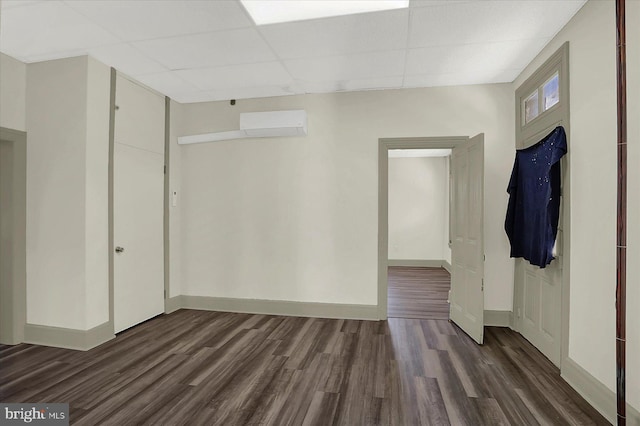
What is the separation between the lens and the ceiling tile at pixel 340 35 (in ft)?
8.18

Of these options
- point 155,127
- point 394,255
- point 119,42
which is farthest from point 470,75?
point 394,255

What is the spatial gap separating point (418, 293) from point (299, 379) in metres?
3.31

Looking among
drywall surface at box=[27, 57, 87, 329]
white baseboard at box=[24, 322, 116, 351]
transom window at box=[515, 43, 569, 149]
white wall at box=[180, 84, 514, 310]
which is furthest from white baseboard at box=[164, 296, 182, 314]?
transom window at box=[515, 43, 569, 149]

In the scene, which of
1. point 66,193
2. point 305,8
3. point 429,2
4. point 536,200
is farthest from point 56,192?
point 536,200

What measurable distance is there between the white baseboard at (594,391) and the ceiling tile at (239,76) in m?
3.68

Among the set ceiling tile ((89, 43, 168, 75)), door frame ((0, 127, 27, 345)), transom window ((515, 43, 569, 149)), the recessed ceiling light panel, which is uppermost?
the recessed ceiling light panel

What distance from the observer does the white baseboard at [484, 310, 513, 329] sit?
3.61m

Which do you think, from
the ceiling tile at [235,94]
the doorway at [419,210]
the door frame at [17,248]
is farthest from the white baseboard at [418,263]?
the door frame at [17,248]

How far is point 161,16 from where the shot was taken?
2.45m

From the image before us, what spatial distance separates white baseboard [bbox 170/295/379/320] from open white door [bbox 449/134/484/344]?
1.01 meters

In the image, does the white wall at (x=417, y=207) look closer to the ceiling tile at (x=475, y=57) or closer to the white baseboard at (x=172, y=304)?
the ceiling tile at (x=475, y=57)

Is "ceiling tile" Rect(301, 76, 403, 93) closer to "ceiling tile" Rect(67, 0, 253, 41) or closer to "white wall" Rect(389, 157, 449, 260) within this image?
"ceiling tile" Rect(67, 0, 253, 41)

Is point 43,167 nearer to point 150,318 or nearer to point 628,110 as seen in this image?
point 150,318

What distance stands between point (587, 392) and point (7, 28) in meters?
5.25
